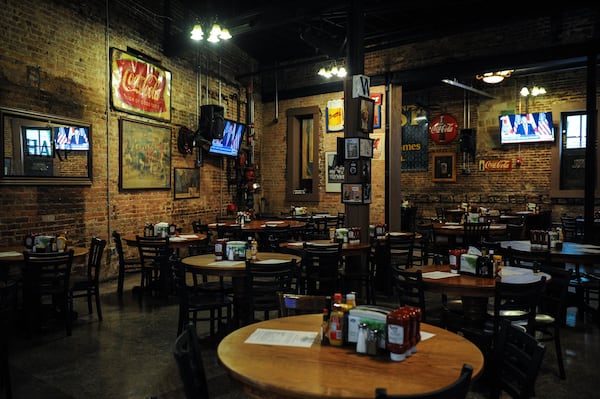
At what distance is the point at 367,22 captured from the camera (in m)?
9.70

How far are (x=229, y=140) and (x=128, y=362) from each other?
7.08 metres

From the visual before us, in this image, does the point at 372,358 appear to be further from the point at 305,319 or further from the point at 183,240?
the point at 183,240

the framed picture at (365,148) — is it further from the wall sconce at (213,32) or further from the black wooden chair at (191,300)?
the black wooden chair at (191,300)

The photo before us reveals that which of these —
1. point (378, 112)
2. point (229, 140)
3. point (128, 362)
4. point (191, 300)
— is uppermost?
point (378, 112)

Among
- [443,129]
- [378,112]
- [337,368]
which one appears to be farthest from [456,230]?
[443,129]

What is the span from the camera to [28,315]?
4.58m

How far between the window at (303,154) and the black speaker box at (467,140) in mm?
4411

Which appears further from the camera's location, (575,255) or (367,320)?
(575,255)

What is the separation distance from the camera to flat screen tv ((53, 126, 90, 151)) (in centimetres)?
656

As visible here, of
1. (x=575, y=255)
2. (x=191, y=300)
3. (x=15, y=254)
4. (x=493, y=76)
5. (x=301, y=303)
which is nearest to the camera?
(x=301, y=303)

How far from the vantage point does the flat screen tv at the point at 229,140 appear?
10008mm

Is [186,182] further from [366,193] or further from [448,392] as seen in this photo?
[448,392]

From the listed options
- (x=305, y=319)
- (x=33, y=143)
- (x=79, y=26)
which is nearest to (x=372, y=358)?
(x=305, y=319)

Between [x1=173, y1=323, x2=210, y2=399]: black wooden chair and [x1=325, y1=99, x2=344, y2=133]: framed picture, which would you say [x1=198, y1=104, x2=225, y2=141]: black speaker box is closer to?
[x1=325, y1=99, x2=344, y2=133]: framed picture
